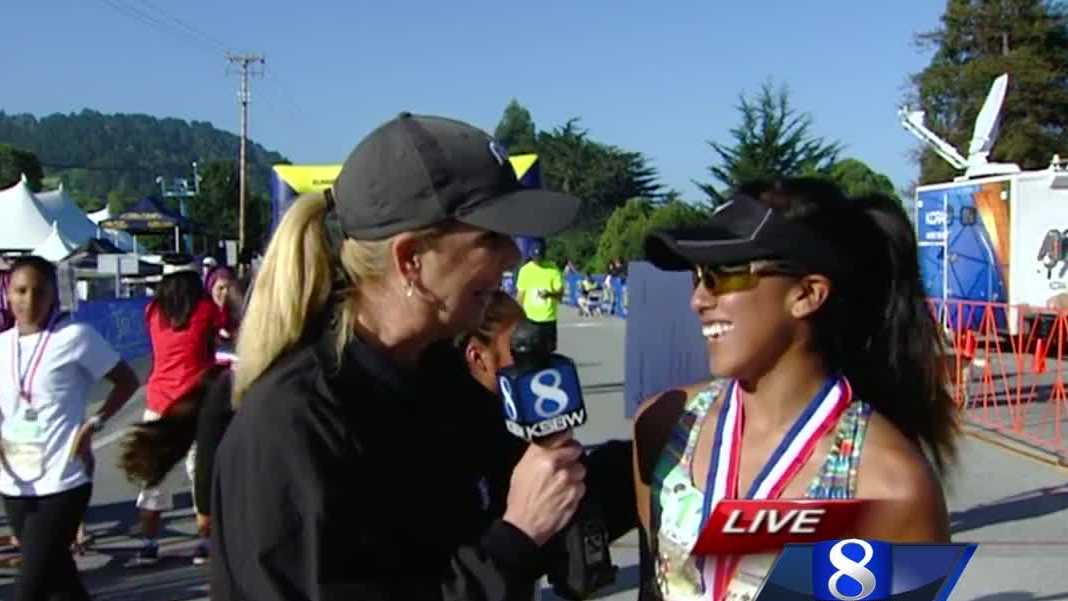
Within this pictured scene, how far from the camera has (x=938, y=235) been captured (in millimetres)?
20062

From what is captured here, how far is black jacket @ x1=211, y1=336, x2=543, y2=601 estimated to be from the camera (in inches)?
63.9

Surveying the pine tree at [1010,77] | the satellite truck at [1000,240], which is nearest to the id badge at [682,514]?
the satellite truck at [1000,240]

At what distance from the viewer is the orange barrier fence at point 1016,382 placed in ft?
38.3

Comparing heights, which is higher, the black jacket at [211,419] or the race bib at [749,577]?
the black jacket at [211,419]

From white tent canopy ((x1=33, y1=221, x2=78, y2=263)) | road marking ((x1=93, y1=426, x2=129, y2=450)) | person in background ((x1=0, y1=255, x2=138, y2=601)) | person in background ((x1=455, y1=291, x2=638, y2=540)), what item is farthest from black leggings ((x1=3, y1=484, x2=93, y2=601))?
white tent canopy ((x1=33, y1=221, x2=78, y2=263))

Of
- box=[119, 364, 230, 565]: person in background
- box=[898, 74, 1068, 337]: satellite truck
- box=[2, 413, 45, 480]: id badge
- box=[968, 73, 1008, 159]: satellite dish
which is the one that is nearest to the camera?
box=[119, 364, 230, 565]: person in background

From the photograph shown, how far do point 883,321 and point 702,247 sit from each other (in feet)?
1.37

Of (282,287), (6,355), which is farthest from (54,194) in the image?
(282,287)

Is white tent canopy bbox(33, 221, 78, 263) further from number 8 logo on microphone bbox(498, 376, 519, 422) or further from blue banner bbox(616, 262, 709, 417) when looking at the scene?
number 8 logo on microphone bbox(498, 376, 519, 422)

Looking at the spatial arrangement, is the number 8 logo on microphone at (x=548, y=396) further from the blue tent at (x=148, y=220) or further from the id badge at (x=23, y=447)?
the blue tent at (x=148, y=220)

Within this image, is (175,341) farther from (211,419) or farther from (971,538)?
(971,538)

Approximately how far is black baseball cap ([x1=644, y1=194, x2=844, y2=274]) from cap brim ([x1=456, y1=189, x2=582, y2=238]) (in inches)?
11.3

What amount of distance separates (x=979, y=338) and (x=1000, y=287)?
11.9ft

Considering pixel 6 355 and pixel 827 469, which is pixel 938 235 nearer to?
pixel 6 355
